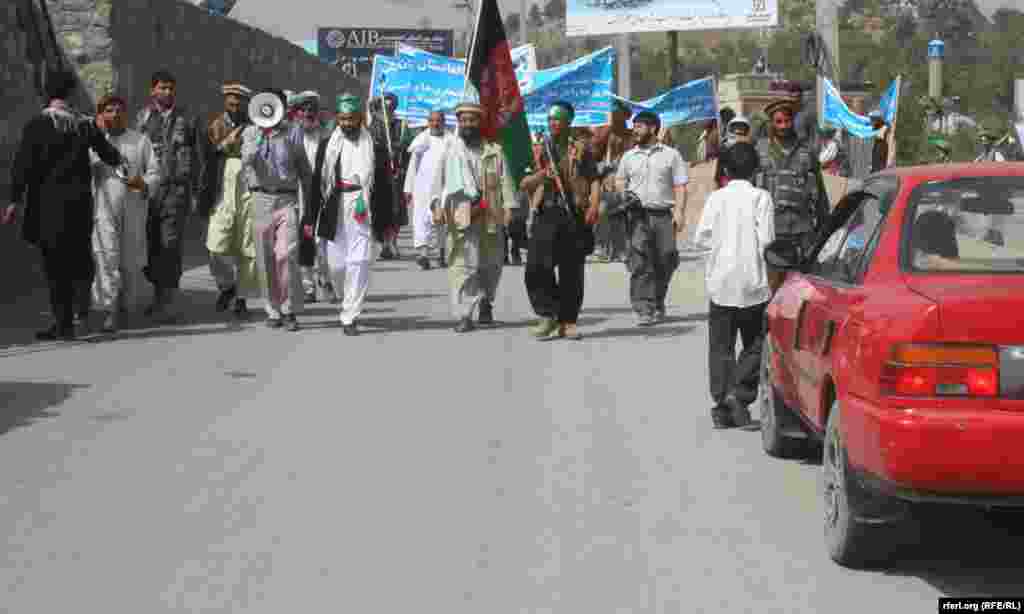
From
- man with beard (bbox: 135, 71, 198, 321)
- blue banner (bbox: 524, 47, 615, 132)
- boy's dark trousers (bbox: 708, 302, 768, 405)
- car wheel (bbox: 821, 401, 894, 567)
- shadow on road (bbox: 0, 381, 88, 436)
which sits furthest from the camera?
blue banner (bbox: 524, 47, 615, 132)

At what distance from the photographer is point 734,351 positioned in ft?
32.8

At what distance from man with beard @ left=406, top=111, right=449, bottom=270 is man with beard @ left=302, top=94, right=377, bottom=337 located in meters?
4.62

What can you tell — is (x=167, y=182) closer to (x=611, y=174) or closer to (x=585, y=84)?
(x=611, y=174)

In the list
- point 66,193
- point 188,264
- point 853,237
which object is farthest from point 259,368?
point 188,264

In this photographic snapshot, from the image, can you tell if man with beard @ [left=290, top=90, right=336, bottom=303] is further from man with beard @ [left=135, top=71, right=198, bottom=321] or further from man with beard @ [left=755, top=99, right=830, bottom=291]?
man with beard @ [left=755, top=99, right=830, bottom=291]

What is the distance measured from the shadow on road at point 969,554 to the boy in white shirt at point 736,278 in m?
2.49

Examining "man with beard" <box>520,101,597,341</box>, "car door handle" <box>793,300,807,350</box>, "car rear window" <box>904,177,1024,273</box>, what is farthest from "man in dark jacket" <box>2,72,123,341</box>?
"car rear window" <box>904,177,1024,273</box>

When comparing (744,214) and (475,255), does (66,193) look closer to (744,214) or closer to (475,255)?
(475,255)

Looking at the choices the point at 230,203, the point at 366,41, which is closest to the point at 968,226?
the point at 230,203

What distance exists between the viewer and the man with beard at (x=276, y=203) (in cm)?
1490

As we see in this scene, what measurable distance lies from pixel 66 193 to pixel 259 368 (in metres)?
2.58

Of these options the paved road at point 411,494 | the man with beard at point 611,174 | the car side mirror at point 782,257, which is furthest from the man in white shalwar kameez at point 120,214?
the car side mirror at point 782,257

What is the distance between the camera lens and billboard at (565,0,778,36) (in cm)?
3862

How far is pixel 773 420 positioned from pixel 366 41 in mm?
100876
